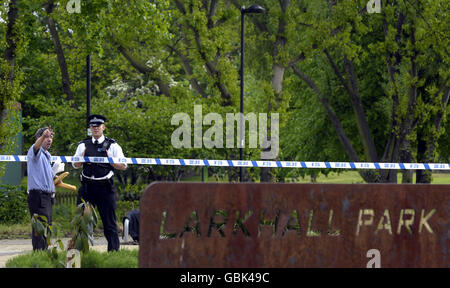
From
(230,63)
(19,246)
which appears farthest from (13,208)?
(230,63)

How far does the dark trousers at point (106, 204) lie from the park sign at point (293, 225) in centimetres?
308

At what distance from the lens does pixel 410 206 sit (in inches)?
294

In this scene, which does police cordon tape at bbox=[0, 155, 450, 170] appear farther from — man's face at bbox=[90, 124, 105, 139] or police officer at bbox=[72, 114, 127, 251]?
man's face at bbox=[90, 124, 105, 139]

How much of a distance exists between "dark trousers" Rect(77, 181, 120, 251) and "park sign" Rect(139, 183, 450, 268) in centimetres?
308

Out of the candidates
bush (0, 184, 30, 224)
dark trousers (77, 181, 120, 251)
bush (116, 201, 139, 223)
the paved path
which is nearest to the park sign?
dark trousers (77, 181, 120, 251)

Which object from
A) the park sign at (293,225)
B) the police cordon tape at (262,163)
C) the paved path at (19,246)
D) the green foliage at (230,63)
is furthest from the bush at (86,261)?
the green foliage at (230,63)

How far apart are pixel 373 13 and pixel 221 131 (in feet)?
27.0

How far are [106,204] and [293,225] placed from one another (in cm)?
360

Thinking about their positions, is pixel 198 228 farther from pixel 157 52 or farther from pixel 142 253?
pixel 157 52

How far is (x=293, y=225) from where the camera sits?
24.2 ft

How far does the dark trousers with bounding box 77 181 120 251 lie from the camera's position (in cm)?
1016

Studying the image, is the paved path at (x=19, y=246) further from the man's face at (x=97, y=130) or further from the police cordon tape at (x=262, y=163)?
the man's face at (x=97, y=130)

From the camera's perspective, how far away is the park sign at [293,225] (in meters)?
7.16

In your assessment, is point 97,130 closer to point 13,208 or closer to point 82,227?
point 82,227
